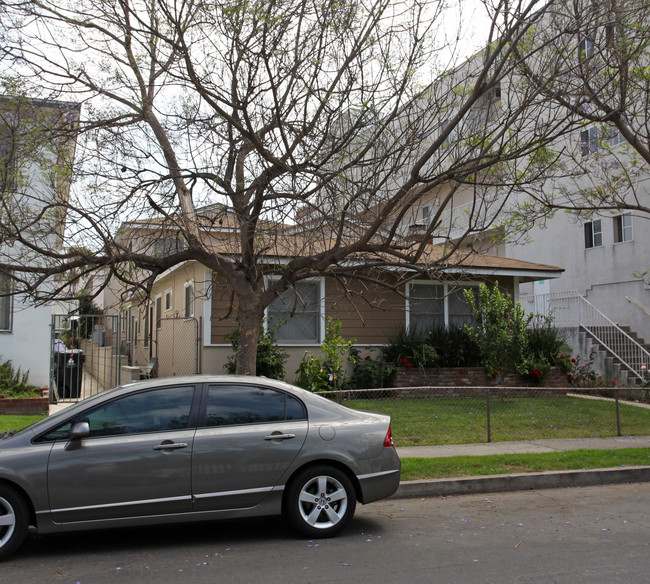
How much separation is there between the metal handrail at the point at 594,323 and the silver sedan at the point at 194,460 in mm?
12971

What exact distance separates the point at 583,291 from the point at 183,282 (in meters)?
15.1

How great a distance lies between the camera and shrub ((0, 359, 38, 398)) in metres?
12.5

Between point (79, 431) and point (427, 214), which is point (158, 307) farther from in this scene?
point (79, 431)

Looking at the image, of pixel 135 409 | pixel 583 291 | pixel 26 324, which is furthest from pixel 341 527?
pixel 583 291

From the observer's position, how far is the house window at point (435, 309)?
17453mm

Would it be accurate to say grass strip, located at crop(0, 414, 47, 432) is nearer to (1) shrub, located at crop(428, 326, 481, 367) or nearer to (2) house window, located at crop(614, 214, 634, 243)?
(1) shrub, located at crop(428, 326, 481, 367)

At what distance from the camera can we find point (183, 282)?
18.2 metres

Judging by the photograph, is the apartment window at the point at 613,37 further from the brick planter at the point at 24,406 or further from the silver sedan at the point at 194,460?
the brick planter at the point at 24,406

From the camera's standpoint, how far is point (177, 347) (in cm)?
1784

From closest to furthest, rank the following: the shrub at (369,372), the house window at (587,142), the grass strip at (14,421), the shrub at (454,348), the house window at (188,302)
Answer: the grass strip at (14,421)
the house window at (587,142)
the shrub at (369,372)
the shrub at (454,348)
the house window at (188,302)

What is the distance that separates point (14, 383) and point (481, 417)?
364 inches

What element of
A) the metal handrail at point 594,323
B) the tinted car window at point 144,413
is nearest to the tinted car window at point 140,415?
the tinted car window at point 144,413

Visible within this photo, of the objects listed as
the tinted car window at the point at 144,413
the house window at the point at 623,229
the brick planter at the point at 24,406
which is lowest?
the brick planter at the point at 24,406

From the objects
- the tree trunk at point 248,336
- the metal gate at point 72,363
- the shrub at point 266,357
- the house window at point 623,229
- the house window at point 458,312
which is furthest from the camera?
the house window at point 623,229
